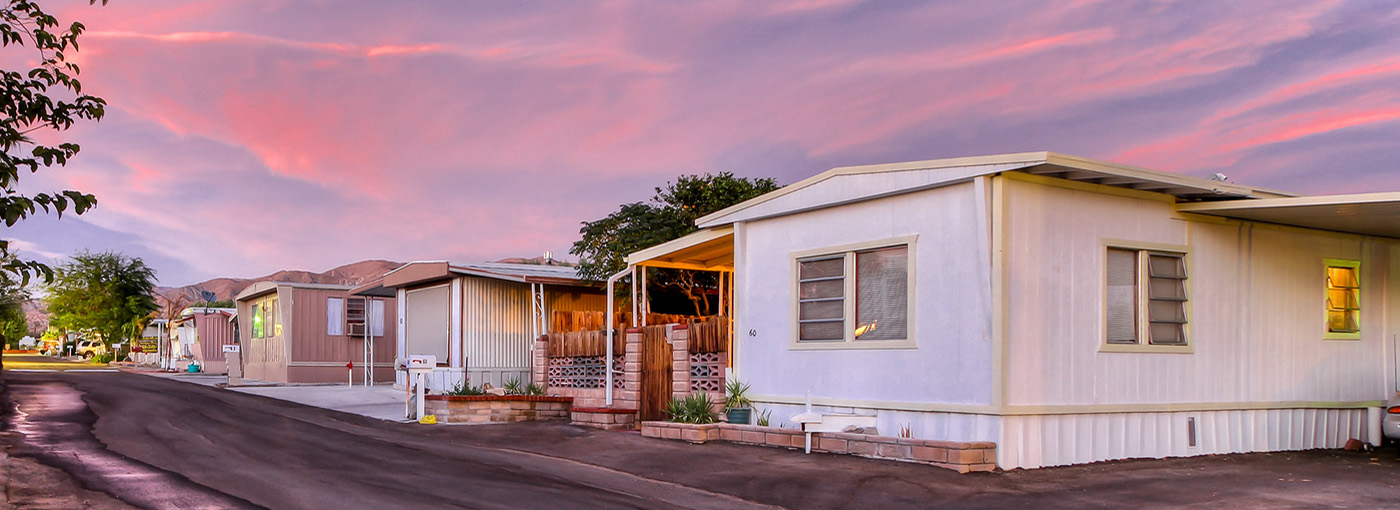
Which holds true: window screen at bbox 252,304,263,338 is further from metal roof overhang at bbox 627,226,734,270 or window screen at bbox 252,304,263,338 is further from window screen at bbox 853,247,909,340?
window screen at bbox 853,247,909,340

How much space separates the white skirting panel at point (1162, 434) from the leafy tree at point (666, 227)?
10.4 metres

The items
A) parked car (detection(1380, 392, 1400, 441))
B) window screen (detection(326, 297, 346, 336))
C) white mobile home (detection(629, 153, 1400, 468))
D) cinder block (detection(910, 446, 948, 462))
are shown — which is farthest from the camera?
window screen (detection(326, 297, 346, 336))

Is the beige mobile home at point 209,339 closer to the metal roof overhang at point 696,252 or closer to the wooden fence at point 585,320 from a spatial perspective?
the wooden fence at point 585,320

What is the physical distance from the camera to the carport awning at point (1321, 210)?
37.9ft

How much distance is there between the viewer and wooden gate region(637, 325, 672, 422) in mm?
16422

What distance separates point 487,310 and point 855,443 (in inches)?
497

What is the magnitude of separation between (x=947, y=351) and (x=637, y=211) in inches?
424

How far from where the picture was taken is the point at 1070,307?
11.7 meters

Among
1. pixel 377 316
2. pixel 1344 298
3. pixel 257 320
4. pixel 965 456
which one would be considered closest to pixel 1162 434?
pixel 965 456

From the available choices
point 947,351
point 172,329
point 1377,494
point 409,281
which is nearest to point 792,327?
point 947,351

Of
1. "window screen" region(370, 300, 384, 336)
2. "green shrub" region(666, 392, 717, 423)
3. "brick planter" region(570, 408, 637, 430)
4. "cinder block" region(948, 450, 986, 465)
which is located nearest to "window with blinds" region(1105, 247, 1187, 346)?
"cinder block" region(948, 450, 986, 465)

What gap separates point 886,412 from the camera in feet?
40.7

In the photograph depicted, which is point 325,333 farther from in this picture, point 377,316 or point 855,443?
point 855,443

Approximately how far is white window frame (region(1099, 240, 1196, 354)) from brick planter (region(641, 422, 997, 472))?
210 centimetres
